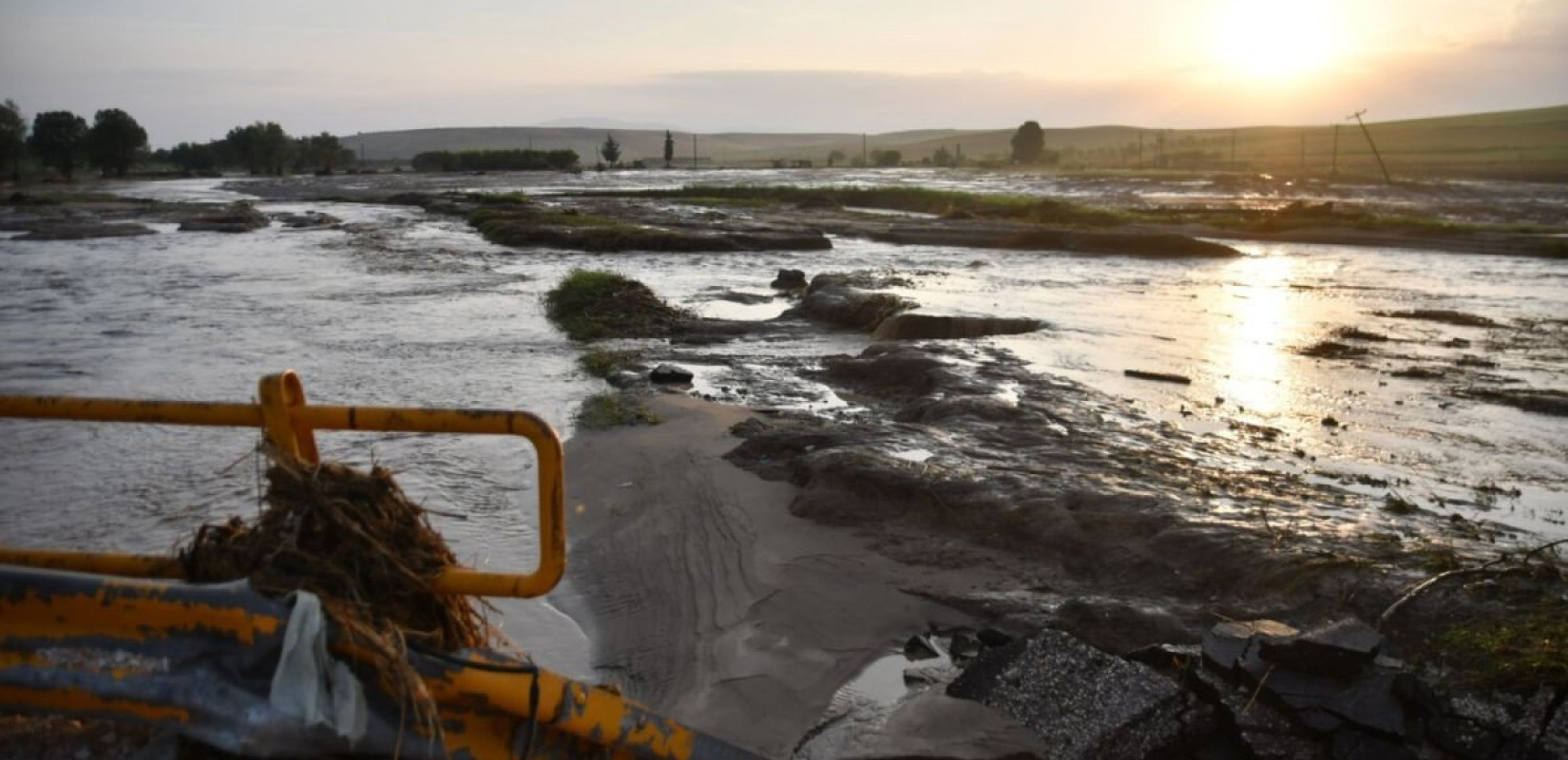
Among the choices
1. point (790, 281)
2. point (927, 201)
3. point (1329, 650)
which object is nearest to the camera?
point (1329, 650)

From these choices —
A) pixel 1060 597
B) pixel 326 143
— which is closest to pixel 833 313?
pixel 1060 597

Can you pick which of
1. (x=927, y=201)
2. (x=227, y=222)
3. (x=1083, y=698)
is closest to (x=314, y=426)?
(x=1083, y=698)

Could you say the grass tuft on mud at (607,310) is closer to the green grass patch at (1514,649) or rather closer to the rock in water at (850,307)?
the rock in water at (850,307)

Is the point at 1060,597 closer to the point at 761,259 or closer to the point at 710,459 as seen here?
the point at 710,459

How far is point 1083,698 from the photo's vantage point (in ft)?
13.6

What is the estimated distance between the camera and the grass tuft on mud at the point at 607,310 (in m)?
14.2

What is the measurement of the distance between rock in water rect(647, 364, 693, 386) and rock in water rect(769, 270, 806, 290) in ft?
25.2

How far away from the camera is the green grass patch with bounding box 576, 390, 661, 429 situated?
9117 millimetres

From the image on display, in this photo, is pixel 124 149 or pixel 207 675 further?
pixel 124 149

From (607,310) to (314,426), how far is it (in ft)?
39.9

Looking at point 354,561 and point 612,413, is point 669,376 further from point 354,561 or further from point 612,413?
point 354,561

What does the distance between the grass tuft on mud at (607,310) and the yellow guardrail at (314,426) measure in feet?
35.7

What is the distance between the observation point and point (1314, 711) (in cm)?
386

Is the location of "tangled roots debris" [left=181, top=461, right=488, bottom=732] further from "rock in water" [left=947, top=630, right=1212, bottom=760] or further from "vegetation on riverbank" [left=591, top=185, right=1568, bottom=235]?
"vegetation on riverbank" [left=591, top=185, right=1568, bottom=235]
